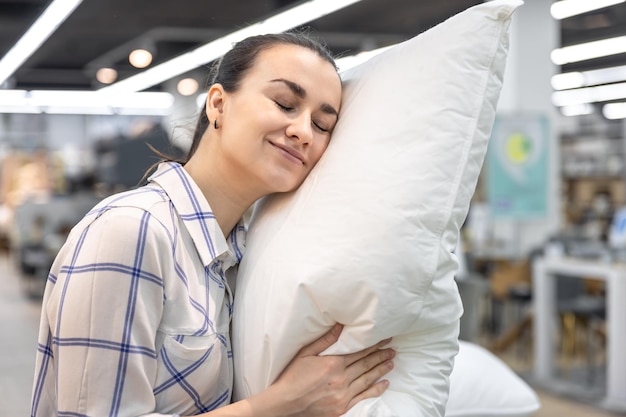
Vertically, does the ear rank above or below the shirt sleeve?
above

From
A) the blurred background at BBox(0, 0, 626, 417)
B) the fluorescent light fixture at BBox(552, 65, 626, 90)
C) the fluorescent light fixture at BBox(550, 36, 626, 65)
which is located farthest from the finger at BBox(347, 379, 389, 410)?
the fluorescent light fixture at BBox(552, 65, 626, 90)

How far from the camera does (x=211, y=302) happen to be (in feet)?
3.76

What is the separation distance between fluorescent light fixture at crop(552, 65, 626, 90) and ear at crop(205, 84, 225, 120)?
32.9 feet

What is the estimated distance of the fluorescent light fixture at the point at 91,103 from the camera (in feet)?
6.59

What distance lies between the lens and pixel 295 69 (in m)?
1.16

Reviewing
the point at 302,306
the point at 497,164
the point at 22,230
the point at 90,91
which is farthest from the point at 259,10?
the point at 497,164

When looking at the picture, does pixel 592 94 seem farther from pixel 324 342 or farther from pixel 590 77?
pixel 324 342

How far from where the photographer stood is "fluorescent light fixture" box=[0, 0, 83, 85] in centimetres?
195

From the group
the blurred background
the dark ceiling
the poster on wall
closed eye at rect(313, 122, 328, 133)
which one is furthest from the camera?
the poster on wall

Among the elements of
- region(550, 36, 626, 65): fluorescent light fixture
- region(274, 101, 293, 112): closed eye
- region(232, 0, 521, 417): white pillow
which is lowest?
region(232, 0, 521, 417): white pillow

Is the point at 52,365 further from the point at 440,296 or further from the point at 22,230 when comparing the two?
the point at 22,230

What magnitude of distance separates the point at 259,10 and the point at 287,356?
2013mm

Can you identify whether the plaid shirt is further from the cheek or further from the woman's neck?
the cheek

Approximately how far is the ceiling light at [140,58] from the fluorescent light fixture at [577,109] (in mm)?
11416
